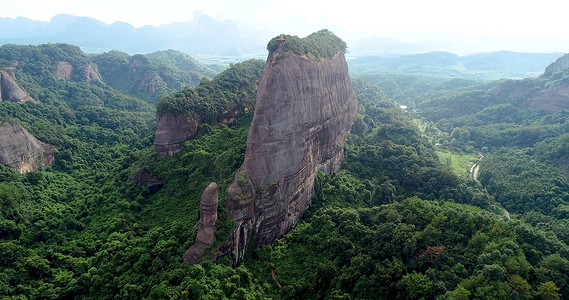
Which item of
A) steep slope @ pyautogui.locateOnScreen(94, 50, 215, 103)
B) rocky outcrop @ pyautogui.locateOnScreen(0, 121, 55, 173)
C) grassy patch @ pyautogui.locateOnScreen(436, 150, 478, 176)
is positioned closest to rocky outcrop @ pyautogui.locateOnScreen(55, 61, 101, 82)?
steep slope @ pyautogui.locateOnScreen(94, 50, 215, 103)

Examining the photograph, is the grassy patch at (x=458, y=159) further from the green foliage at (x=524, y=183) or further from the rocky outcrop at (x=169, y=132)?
the rocky outcrop at (x=169, y=132)

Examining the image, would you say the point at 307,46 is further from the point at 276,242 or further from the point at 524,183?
the point at 524,183

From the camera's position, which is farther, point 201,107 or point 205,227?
point 201,107

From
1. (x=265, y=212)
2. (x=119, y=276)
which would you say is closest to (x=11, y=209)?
(x=119, y=276)

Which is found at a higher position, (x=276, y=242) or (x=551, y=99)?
(x=551, y=99)

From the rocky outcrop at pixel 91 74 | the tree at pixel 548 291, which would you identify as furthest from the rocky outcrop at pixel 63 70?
the tree at pixel 548 291

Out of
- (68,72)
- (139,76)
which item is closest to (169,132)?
(68,72)

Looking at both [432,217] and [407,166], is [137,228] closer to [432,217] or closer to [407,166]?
[432,217]
